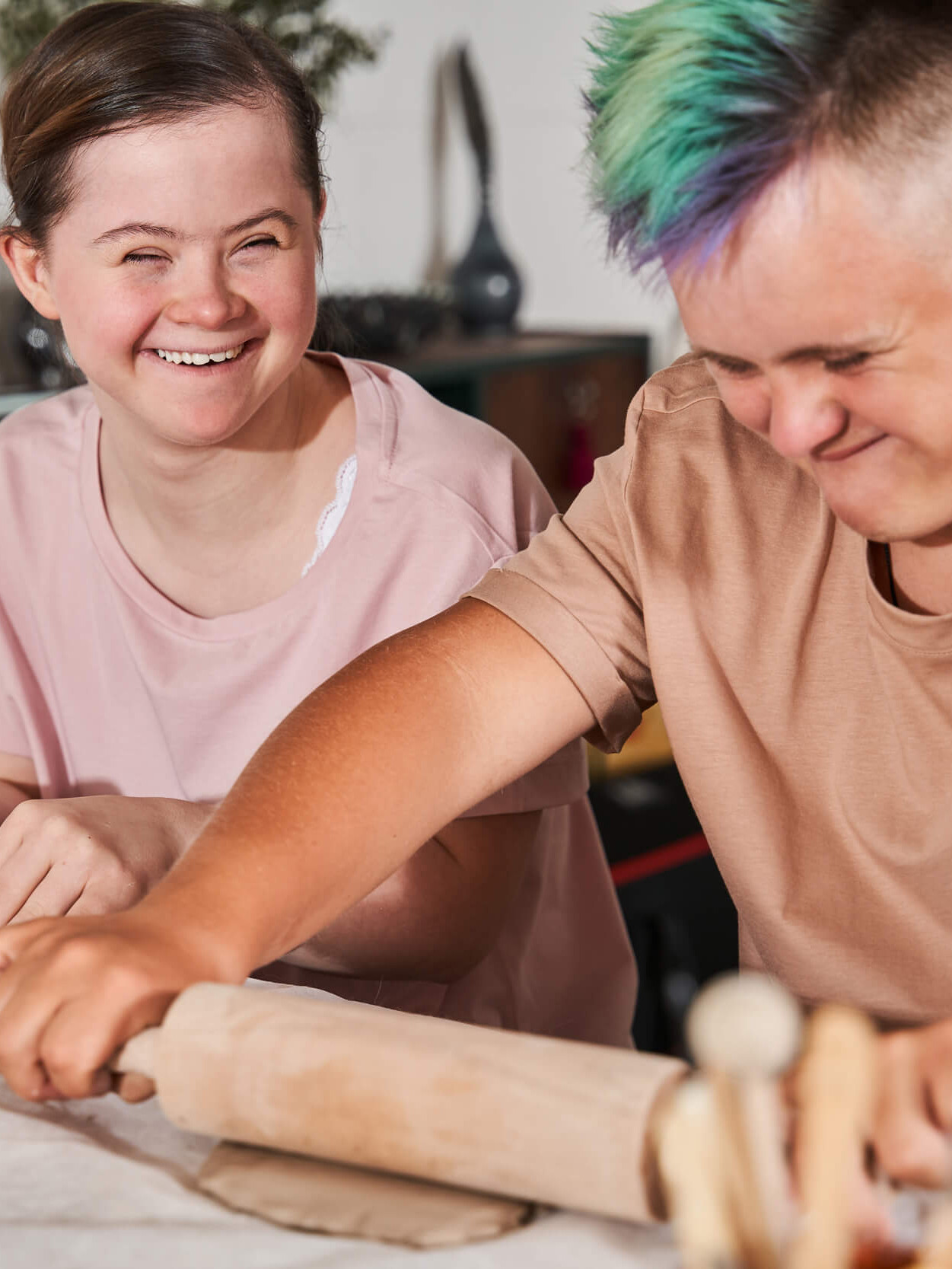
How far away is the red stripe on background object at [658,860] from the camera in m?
2.37

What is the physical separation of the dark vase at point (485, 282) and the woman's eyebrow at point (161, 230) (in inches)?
87.1

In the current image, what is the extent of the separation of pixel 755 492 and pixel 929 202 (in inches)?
12.5

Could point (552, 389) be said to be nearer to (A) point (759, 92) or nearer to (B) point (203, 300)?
(B) point (203, 300)

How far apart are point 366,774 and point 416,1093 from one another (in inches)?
11.0

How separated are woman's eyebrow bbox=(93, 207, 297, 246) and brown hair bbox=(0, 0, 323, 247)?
0.05m

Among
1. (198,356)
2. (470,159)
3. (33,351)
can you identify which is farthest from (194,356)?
(470,159)

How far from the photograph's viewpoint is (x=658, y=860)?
2.46m

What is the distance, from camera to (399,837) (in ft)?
2.84

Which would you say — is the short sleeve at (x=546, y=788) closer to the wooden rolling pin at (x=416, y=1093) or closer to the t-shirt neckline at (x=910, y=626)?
the t-shirt neckline at (x=910, y=626)

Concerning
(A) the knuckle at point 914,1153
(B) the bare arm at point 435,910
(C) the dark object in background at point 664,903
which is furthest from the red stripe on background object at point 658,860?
(A) the knuckle at point 914,1153

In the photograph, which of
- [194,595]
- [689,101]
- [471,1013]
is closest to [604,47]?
[689,101]

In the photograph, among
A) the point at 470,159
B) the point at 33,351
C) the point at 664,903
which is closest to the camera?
the point at 664,903

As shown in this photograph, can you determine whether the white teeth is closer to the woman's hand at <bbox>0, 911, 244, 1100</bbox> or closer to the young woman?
the young woman

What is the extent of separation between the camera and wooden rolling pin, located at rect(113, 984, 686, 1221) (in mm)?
566
